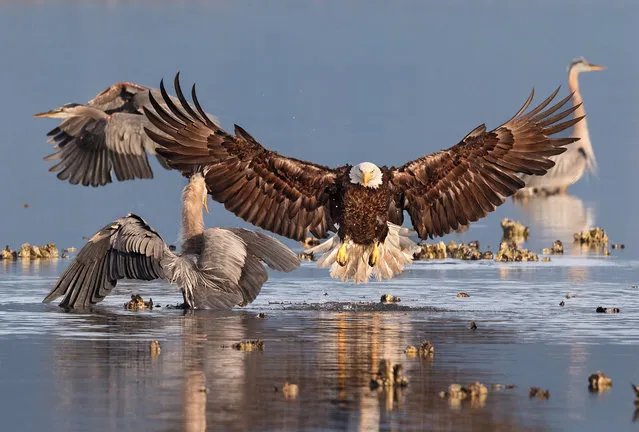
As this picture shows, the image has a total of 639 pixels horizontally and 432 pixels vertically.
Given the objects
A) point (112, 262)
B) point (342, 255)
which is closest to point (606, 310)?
point (342, 255)

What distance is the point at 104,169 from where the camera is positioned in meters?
20.7

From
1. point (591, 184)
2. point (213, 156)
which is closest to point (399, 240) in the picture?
point (213, 156)

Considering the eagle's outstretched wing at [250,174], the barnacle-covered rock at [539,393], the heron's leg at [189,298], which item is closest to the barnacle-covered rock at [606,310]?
the eagle's outstretched wing at [250,174]

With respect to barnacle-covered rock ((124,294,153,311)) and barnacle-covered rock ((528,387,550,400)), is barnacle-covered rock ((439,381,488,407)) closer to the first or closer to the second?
barnacle-covered rock ((528,387,550,400))

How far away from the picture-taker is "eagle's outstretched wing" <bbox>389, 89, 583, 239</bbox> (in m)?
13.8

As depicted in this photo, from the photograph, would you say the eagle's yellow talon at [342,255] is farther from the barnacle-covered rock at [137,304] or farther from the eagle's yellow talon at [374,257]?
the barnacle-covered rock at [137,304]

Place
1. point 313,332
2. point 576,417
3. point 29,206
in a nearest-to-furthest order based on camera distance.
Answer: point 576,417 < point 313,332 < point 29,206

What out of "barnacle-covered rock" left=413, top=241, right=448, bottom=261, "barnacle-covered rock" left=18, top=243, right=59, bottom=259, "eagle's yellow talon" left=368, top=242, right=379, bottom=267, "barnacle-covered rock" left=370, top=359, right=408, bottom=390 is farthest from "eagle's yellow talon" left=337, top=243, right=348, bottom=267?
"barnacle-covered rock" left=18, top=243, right=59, bottom=259

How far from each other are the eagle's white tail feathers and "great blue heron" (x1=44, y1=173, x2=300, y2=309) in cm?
75

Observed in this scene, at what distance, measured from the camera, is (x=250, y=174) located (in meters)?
13.8

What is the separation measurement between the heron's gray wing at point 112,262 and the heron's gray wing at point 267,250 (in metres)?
1.07

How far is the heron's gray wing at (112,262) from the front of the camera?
14000 mm

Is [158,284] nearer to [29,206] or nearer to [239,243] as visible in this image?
[239,243]

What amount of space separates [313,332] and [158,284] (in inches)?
202
